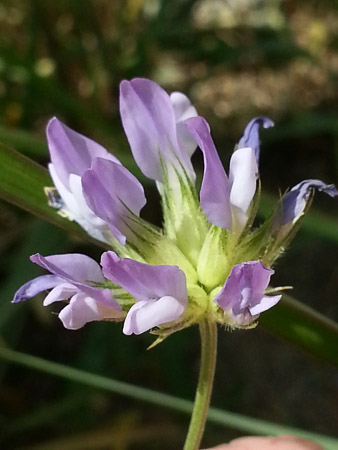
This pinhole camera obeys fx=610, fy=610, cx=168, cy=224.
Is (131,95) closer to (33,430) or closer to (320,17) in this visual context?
(33,430)

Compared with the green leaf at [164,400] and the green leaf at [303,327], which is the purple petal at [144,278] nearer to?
the green leaf at [303,327]

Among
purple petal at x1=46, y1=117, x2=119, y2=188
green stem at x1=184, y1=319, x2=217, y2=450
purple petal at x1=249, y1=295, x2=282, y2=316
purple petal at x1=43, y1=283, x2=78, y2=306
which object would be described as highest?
purple petal at x1=46, y1=117, x2=119, y2=188

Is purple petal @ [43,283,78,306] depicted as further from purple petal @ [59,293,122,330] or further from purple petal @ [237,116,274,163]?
purple petal @ [237,116,274,163]

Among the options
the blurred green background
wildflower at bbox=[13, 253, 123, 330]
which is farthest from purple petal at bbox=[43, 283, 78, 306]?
the blurred green background

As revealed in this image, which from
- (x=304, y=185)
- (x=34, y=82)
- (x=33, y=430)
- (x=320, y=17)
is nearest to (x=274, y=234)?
(x=304, y=185)

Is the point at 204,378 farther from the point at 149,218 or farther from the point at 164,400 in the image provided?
the point at 149,218

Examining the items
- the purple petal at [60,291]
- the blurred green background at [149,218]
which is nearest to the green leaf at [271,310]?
the purple petal at [60,291]
